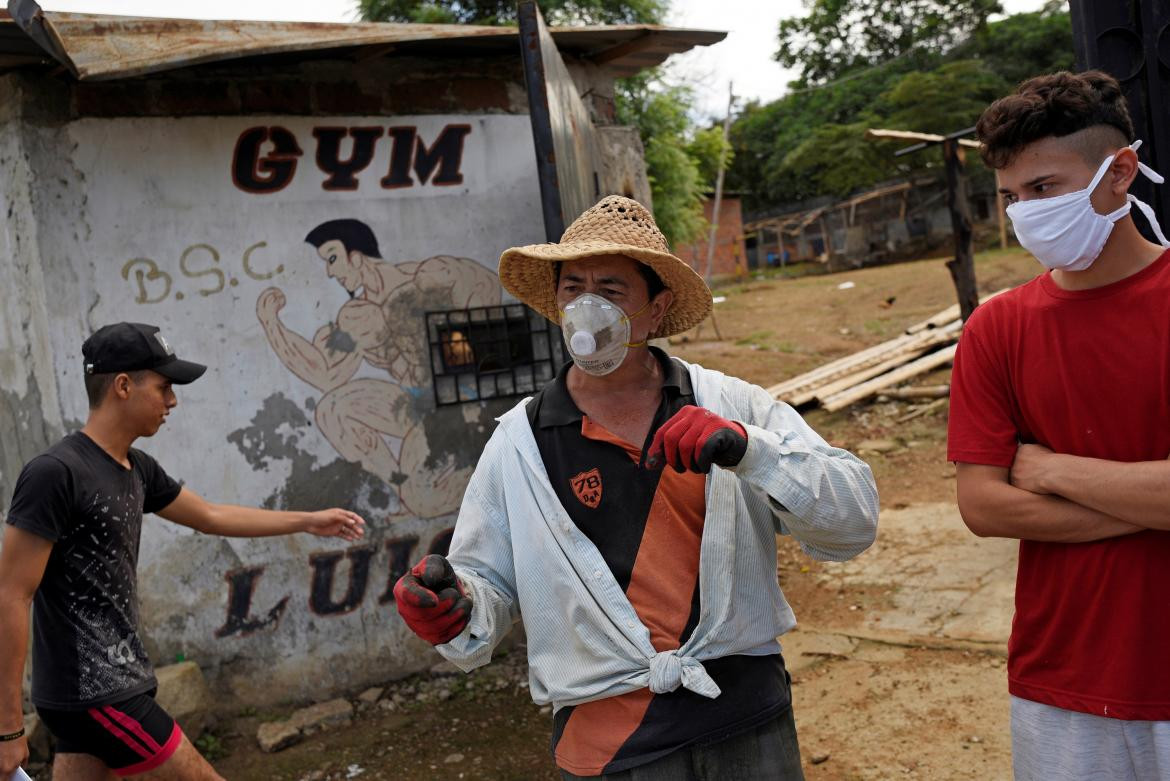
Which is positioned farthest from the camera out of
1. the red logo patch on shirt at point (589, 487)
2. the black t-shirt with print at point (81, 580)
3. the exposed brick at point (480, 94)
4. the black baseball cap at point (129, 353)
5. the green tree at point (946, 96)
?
the green tree at point (946, 96)

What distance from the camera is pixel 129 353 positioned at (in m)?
3.15

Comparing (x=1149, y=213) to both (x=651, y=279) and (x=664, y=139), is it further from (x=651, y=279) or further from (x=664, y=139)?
(x=664, y=139)

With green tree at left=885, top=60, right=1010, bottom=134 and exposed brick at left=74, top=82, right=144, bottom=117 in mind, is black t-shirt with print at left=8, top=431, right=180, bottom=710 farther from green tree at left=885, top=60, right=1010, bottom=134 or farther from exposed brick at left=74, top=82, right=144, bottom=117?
green tree at left=885, top=60, right=1010, bottom=134

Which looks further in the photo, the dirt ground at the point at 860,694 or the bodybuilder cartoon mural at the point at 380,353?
the bodybuilder cartoon mural at the point at 380,353

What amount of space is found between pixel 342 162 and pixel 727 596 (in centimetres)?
402

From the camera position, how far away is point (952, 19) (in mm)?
33000

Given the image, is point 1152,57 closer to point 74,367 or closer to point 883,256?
point 74,367

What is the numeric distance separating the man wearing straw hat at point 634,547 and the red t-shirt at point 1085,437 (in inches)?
14.3

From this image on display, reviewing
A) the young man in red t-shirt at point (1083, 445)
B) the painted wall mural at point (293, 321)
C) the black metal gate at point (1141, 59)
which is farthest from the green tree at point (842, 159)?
the young man in red t-shirt at point (1083, 445)

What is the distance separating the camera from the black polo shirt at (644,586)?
6.70 ft

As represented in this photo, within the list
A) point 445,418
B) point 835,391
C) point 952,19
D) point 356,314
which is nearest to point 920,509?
point 835,391

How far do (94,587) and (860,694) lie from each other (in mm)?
3355

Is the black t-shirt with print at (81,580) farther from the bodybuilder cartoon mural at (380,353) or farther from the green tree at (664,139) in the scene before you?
the green tree at (664,139)

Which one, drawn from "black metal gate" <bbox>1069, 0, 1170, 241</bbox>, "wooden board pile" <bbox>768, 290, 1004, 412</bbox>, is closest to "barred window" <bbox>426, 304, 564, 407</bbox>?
"black metal gate" <bbox>1069, 0, 1170, 241</bbox>
